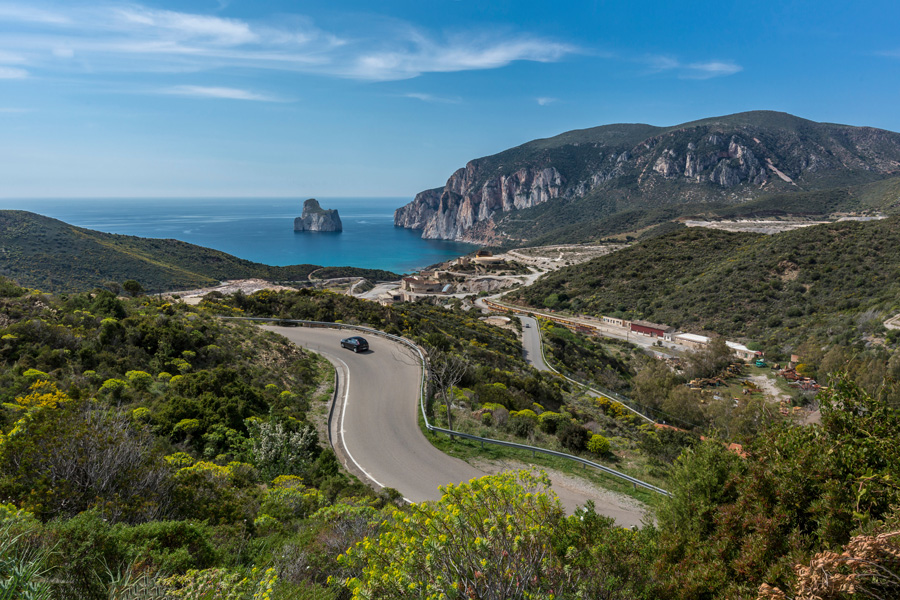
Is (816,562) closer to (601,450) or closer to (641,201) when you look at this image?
(601,450)

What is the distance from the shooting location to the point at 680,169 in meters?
142

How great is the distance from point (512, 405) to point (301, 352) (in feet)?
26.6

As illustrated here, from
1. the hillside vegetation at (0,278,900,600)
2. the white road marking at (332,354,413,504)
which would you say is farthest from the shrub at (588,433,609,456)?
the hillside vegetation at (0,278,900,600)

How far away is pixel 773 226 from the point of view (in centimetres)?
7588

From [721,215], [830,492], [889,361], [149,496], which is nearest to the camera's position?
[830,492]

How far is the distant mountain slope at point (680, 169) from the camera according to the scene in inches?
4929

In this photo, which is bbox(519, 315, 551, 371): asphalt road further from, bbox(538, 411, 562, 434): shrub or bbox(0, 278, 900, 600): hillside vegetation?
bbox(0, 278, 900, 600): hillside vegetation

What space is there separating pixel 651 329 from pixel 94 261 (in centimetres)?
6598

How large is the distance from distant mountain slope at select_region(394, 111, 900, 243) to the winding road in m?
109

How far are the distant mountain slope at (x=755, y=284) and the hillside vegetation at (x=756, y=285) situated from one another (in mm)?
75

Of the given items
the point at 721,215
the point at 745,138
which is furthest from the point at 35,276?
the point at 745,138

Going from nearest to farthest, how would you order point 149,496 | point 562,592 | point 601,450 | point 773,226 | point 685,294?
point 562,592 < point 149,496 < point 601,450 < point 685,294 < point 773,226

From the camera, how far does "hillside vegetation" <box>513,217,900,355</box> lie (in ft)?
112

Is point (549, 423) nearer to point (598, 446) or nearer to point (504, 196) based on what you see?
point (598, 446)
